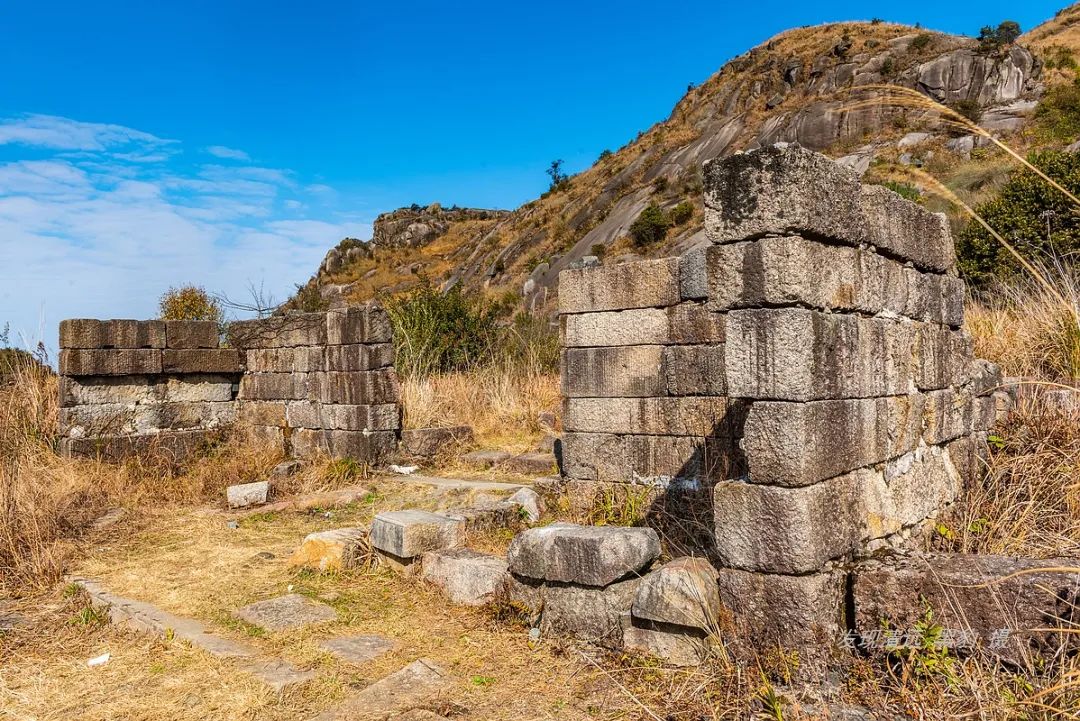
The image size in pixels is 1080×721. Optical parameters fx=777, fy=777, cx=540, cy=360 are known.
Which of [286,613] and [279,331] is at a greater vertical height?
[279,331]

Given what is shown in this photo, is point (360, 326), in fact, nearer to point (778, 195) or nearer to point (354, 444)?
point (354, 444)

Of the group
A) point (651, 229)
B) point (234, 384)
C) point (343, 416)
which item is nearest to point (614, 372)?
point (343, 416)

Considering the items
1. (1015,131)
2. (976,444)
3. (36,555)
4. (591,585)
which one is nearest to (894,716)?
(591,585)

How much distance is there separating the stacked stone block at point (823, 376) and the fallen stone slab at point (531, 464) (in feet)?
13.3

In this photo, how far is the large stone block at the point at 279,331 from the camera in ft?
33.1

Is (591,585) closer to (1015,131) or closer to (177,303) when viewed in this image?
(177,303)

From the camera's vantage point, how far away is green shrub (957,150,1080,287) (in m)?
11.8

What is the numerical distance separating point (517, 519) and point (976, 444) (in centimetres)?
365

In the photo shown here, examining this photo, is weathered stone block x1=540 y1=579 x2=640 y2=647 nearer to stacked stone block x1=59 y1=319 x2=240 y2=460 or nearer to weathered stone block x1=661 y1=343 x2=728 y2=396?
weathered stone block x1=661 y1=343 x2=728 y2=396

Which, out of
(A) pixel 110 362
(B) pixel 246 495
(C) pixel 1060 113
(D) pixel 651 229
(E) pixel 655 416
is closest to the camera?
(E) pixel 655 416

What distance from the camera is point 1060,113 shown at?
83.5 feet

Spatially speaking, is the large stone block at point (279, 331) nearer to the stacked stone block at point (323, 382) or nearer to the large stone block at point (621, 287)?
the stacked stone block at point (323, 382)

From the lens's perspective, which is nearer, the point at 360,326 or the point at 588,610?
the point at 588,610

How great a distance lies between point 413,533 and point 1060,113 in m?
28.2
